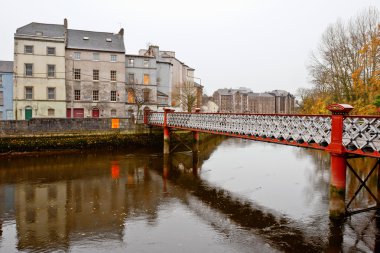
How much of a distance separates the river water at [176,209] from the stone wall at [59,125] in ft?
16.1

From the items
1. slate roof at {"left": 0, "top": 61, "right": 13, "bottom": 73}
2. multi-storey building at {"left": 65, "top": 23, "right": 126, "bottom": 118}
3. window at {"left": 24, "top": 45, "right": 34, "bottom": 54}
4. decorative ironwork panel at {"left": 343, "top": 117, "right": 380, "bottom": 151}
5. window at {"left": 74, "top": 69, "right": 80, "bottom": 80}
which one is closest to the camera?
decorative ironwork panel at {"left": 343, "top": 117, "right": 380, "bottom": 151}

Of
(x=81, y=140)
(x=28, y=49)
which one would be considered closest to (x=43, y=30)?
(x=28, y=49)

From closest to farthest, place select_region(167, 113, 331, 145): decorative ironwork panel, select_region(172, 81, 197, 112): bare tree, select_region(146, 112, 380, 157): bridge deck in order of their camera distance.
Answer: select_region(146, 112, 380, 157): bridge deck → select_region(167, 113, 331, 145): decorative ironwork panel → select_region(172, 81, 197, 112): bare tree

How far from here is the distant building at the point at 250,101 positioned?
105 m

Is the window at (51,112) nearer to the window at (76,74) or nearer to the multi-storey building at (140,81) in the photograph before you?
the window at (76,74)

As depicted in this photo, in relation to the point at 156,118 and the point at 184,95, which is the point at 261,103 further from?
the point at 156,118

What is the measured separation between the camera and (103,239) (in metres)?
8.68

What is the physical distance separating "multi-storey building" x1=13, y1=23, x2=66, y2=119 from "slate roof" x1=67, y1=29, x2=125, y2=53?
5.51ft

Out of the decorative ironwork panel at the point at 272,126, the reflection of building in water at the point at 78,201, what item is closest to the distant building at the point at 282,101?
the decorative ironwork panel at the point at 272,126

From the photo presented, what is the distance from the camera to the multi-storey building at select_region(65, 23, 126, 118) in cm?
3341

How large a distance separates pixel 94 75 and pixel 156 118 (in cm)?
1164

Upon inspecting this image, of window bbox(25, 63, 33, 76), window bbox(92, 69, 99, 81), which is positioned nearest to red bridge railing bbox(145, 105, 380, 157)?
window bbox(92, 69, 99, 81)

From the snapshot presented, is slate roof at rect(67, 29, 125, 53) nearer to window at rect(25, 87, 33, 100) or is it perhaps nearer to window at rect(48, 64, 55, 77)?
window at rect(48, 64, 55, 77)

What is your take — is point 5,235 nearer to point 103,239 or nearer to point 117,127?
point 103,239
